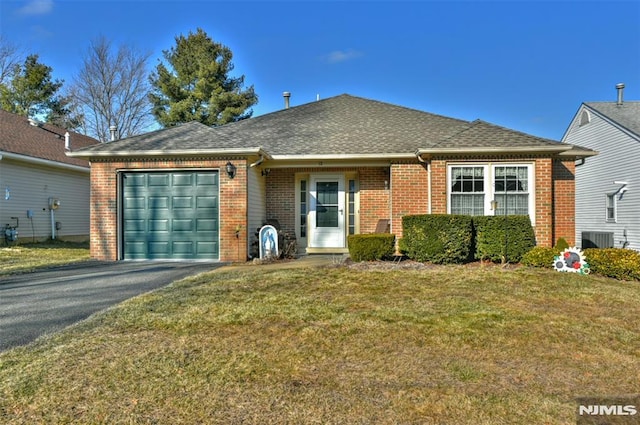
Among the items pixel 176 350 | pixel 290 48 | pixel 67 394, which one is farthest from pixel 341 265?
pixel 290 48

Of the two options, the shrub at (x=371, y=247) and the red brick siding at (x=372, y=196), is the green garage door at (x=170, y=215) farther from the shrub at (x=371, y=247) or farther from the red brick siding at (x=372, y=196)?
the red brick siding at (x=372, y=196)

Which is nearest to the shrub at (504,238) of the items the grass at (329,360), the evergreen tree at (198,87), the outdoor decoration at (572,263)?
the outdoor decoration at (572,263)

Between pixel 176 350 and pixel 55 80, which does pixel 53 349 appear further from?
pixel 55 80

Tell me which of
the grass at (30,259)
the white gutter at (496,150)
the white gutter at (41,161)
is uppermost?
the white gutter at (41,161)

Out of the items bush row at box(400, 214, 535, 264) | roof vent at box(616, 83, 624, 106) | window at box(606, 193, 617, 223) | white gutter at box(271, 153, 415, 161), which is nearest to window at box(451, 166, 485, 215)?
bush row at box(400, 214, 535, 264)

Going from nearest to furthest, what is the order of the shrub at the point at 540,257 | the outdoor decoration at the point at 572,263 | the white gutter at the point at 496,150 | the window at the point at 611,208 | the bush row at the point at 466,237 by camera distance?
the outdoor decoration at the point at 572,263, the shrub at the point at 540,257, the bush row at the point at 466,237, the white gutter at the point at 496,150, the window at the point at 611,208

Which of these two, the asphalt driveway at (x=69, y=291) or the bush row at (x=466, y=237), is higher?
the bush row at (x=466, y=237)

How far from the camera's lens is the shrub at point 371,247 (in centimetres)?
936

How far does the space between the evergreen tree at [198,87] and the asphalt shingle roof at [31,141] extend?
10.8m

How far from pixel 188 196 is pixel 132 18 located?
10.2m

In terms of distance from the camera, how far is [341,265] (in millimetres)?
8836

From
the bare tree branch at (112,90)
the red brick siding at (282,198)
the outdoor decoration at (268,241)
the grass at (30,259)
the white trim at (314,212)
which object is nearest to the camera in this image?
the grass at (30,259)

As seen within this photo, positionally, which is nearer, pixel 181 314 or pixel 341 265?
pixel 181 314

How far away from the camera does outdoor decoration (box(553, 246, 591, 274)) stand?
828 cm
